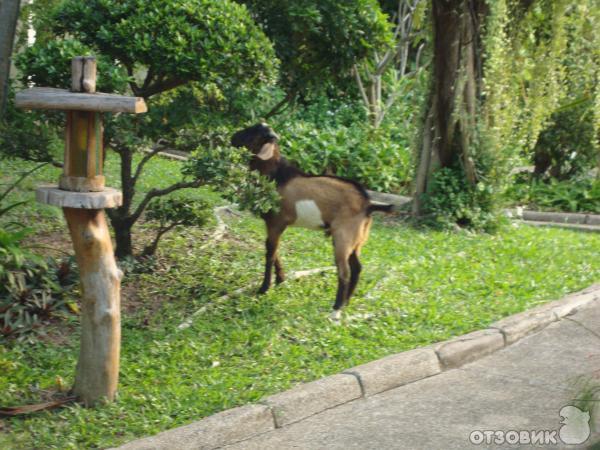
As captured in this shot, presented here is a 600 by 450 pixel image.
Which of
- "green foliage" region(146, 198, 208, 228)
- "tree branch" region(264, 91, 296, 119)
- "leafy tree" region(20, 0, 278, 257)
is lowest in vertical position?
"green foliage" region(146, 198, 208, 228)

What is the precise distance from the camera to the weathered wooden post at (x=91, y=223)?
509 centimetres

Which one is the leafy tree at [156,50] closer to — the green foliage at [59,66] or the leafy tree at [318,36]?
the green foliage at [59,66]

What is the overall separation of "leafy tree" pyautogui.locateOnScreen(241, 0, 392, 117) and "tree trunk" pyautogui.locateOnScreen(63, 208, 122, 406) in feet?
10.7

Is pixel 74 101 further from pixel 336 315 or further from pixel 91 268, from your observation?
pixel 336 315

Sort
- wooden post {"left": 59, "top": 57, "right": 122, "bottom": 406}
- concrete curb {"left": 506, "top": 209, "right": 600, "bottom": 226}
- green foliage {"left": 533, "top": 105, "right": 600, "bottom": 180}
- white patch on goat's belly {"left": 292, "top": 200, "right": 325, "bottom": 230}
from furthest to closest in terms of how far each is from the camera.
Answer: green foliage {"left": 533, "top": 105, "right": 600, "bottom": 180}, concrete curb {"left": 506, "top": 209, "right": 600, "bottom": 226}, white patch on goat's belly {"left": 292, "top": 200, "right": 325, "bottom": 230}, wooden post {"left": 59, "top": 57, "right": 122, "bottom": 406}

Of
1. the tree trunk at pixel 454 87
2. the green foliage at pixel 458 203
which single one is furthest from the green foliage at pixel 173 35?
the green foliage at pixel 458 203

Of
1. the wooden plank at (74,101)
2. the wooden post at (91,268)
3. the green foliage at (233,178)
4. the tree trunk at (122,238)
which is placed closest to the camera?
the wooden plank at (74,101)

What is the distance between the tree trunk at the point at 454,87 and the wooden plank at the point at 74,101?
637cm

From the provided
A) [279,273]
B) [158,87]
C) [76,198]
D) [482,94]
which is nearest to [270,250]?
[279,273]

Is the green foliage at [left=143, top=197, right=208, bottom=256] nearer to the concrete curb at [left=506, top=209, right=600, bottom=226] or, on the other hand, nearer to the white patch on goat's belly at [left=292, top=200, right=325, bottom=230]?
the white patch on goat's belly at [left=292, top=200, right=325, bottom=230]

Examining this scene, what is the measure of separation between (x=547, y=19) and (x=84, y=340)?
7953 mm

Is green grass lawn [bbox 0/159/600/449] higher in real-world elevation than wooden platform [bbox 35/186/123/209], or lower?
lower

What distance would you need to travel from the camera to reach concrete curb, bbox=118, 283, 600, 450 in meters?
5.11

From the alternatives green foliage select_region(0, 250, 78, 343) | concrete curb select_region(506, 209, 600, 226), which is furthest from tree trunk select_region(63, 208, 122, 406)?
concrete curb select_region(506, 209, 600, 226)
